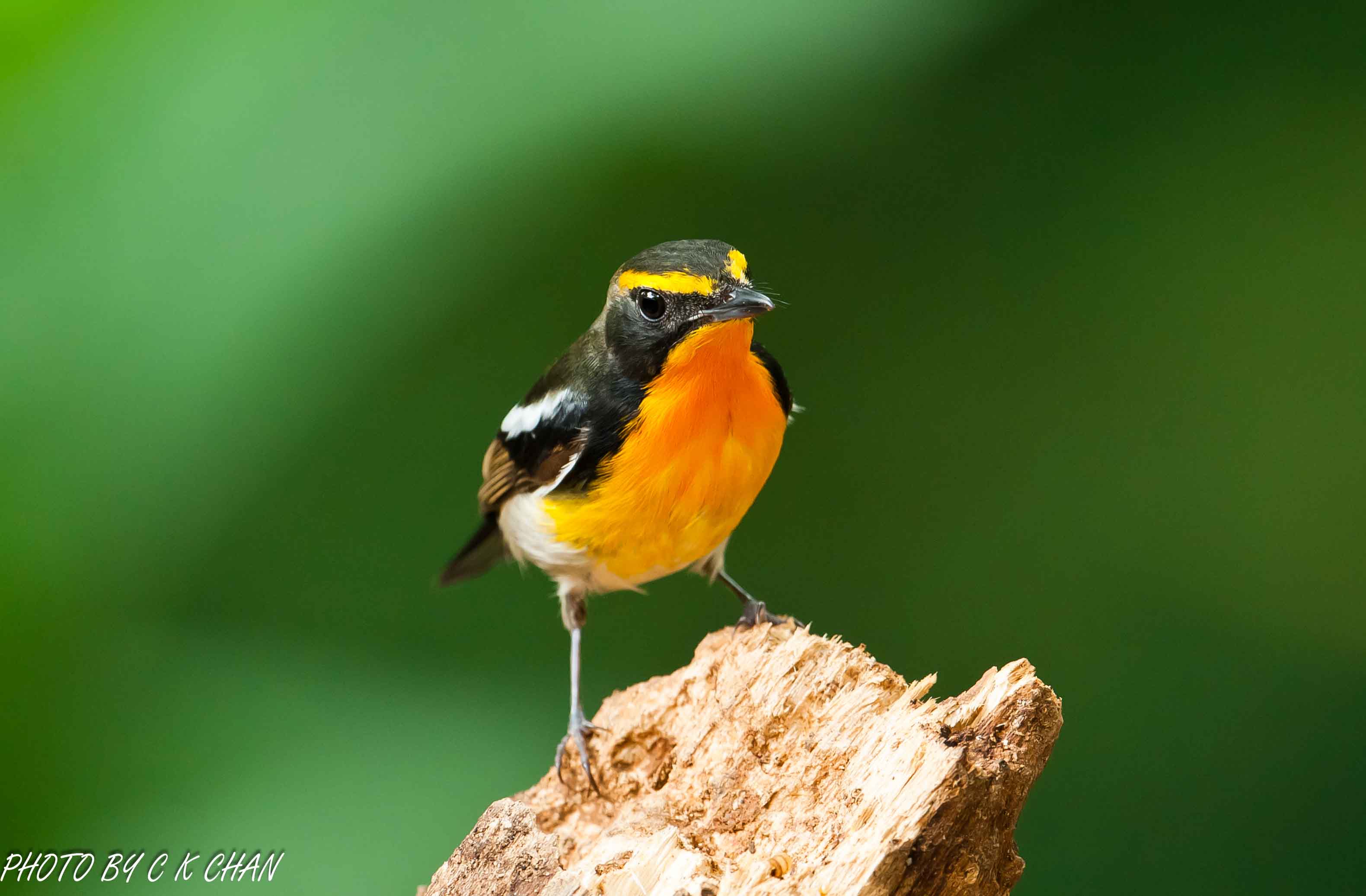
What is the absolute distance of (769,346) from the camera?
5379 millimetres

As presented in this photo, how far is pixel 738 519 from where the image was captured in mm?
3373

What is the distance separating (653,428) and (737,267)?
51cm

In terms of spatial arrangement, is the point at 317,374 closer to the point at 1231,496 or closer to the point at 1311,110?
the point at 1231,496

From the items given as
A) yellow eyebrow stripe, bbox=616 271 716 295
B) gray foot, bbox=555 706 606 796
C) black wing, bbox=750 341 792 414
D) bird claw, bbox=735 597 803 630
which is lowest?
gray foot, bbox=555 706 606 796

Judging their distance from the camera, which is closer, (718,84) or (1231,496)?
(718,84)

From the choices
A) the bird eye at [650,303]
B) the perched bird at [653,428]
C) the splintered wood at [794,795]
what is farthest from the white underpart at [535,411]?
the splintered wood at [794,795]

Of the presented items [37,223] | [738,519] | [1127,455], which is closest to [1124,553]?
[1127,455]

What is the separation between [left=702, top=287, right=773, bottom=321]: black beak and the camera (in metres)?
2.79

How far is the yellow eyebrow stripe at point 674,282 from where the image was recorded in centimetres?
291

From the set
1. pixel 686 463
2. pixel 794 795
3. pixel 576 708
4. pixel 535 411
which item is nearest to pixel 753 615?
pixel 576 708

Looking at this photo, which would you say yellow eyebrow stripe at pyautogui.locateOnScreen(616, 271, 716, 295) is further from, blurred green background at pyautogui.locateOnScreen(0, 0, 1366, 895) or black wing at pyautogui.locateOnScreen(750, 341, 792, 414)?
blurred green background at pyautogui.locateOnScreen(0, 0, 1366, 895)

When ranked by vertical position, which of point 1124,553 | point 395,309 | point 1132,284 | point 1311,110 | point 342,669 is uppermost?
point 1311,110

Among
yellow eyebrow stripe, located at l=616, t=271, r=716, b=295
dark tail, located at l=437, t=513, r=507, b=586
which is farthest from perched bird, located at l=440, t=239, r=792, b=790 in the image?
dark tail, located at l=437, t=513, r=507, b=586

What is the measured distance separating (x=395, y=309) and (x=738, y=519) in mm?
1885
